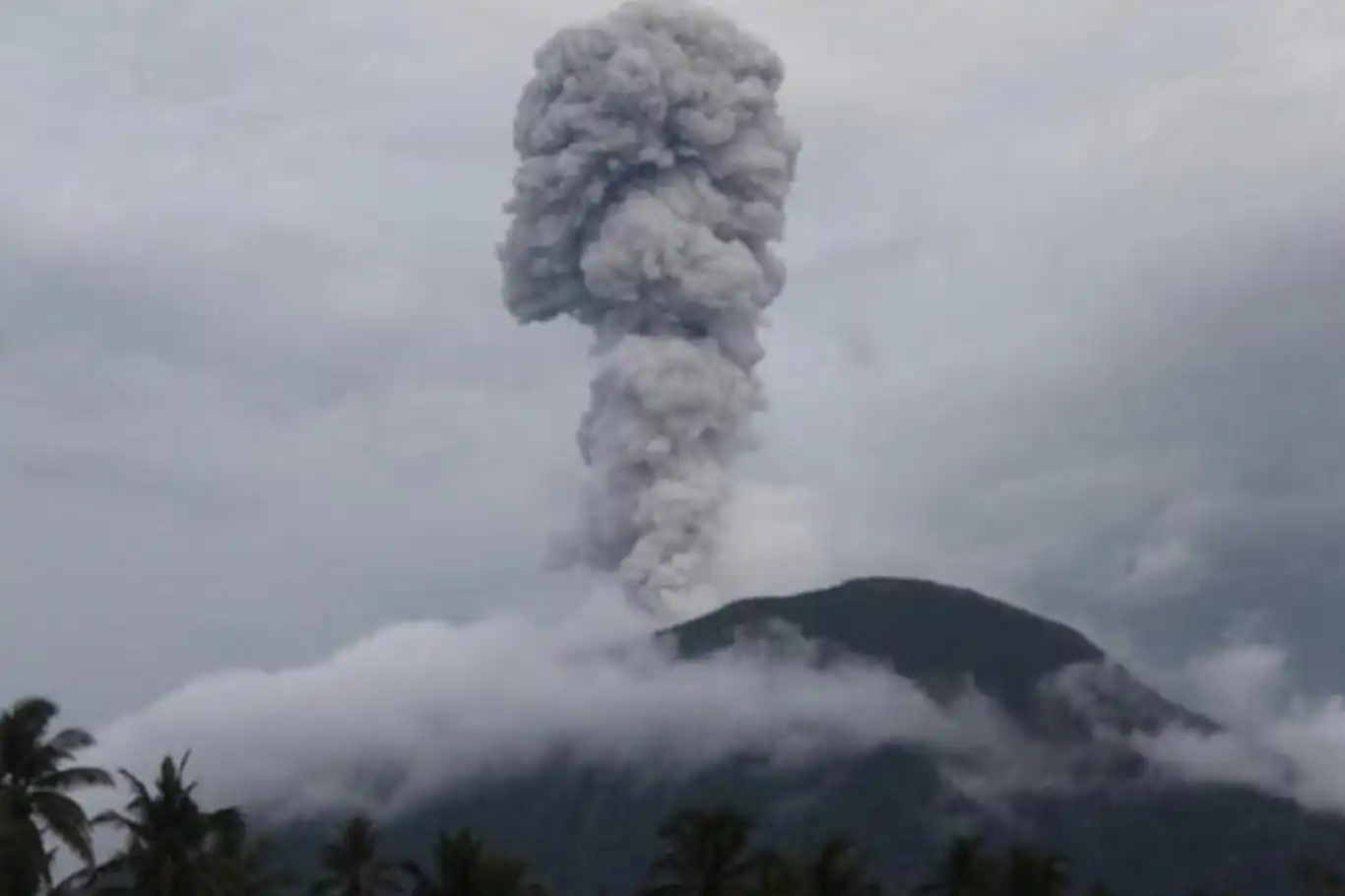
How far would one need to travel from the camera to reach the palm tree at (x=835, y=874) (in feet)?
222

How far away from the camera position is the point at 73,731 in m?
47.2

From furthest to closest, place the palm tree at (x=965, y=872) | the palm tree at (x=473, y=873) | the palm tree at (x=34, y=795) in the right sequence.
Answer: the palm tree at (x=965, y=872) < the palm tree at (x=473, y=873) < the palm tree at (x=34, y=795)

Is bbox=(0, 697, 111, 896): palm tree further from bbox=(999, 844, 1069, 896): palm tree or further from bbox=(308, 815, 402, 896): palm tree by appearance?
bbox=(999, 844, 1069, 896): palm tree

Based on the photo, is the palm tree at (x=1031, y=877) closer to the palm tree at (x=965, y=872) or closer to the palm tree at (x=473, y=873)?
the palm tree at (x=965, y=872)

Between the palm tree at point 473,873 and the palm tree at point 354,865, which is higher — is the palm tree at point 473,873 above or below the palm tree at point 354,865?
below

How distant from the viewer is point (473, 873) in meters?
60.2

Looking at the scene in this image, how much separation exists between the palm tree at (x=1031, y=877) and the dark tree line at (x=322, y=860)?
3cm

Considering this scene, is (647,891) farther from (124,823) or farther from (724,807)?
(124,823)

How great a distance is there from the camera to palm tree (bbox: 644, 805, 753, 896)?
66562mm

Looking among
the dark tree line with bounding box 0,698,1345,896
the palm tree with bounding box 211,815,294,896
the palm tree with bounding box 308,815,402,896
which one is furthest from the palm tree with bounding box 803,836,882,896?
the palm tree with bounding box 211,815,294,896

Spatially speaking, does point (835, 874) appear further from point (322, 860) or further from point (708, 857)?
point (322, 860)

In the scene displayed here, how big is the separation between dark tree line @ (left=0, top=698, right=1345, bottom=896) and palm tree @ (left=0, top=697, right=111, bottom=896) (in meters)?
0.03

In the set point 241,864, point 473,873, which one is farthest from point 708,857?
point 241,864

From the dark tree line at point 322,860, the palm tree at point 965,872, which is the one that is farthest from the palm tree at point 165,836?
the palm tree at point 965,872
